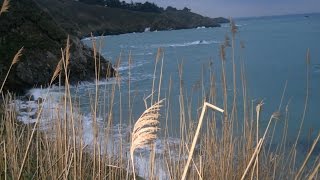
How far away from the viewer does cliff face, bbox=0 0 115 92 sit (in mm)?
13102

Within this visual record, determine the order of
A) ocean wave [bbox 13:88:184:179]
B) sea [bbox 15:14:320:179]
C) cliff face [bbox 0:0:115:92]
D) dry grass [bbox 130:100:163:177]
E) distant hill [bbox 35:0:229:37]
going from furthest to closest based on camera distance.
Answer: distant hill [bbox 35:0:229:37] < cliff face [bbox 0:0:115:92] < sea [bbox 15:14:320:179] < ocean wave [bbox 13:88:184:179] < dry grass [bbox 130:100:163:177]

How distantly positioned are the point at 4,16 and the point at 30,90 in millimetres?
3442

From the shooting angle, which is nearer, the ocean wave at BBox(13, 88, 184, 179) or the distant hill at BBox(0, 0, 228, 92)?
the ocean wave at BBox(13, 88, 184, 179)

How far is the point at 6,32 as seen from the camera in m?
14.5

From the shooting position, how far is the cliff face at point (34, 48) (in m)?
13.1

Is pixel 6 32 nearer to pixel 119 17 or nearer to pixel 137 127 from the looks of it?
pixel 137 127

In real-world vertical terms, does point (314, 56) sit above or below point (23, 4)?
below

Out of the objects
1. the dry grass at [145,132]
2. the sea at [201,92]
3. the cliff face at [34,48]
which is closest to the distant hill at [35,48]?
the cliff face at [34,48]

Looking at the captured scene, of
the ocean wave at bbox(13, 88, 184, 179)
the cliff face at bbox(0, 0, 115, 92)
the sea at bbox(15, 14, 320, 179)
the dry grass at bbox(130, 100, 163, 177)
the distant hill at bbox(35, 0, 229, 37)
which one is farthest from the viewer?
the distant hill at bbox(35, 0, 229, 37)

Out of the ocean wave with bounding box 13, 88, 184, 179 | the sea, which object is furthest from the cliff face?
the ocean wave with bounding box 13, 88, 184, 179

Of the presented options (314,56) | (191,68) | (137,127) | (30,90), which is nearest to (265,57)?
(314,56)

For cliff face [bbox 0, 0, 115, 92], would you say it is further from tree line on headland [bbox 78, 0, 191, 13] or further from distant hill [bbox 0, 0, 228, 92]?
tree line on headland [bbox 78, 0, 191, 13]

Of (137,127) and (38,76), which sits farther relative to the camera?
(38,76)

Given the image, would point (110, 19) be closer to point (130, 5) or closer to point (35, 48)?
point (130, 5)
